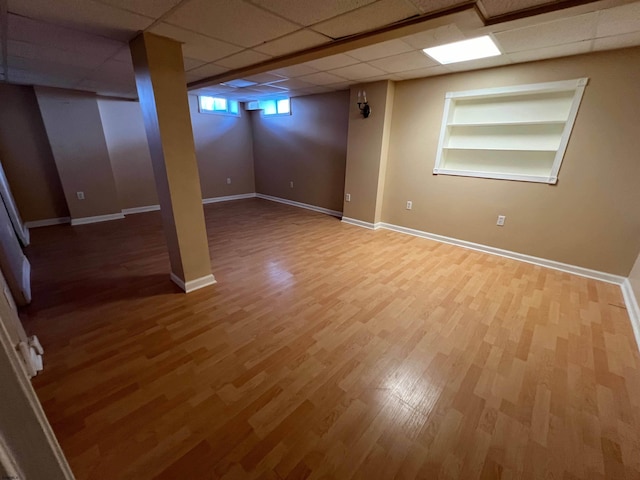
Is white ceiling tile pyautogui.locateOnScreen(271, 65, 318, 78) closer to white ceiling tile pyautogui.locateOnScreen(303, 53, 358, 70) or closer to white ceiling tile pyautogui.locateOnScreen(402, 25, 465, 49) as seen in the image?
white ceiling tile pyautogui.locateOnScreen(303, 53, 358, 70)

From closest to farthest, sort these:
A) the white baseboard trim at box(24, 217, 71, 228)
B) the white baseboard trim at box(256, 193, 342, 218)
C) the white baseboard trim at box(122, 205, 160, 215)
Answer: the white baseboard trim at box(24, 217, 71, 228), the white baseboard trim at box(122, 205, 160, 215), the white baseboard trim at box(256, 193, 342, 218)

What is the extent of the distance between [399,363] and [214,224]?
3956 mm

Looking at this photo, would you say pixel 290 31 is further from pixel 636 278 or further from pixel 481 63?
pixel 636 278

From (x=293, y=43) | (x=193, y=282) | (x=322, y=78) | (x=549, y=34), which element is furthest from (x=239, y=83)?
(x=549, y=34)

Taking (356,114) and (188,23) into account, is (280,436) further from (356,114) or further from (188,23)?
(356,114)

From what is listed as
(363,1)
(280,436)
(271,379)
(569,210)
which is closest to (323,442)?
(280,436)

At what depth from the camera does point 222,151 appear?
6.33 metres

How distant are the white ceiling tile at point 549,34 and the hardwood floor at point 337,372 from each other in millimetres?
2245

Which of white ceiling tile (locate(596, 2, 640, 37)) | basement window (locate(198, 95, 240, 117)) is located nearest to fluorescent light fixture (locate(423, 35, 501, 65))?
white ceiling tile (locate(596, 2, 640, 37))

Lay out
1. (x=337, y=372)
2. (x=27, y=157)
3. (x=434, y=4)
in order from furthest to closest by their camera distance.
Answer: (x=27, y=157), (x=337, y=372), (x=434, y=4)

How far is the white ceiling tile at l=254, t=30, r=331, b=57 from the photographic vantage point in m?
2.01

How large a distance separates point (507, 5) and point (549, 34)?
90 centimetres

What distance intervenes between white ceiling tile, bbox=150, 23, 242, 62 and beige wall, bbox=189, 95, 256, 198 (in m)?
3.63

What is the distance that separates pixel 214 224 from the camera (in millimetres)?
4695
